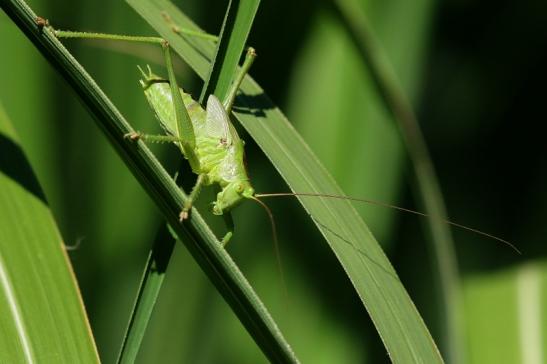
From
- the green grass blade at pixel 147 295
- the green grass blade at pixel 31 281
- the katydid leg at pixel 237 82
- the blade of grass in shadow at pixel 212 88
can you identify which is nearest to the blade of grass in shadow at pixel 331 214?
the katydid leg at pixel 237 82

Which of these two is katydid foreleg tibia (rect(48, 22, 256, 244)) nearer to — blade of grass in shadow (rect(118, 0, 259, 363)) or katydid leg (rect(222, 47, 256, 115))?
katydid leg (rect(222, 47, 256, 115))

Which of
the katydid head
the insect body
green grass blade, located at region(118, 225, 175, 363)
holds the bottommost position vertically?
green grass blade, located at region(118, 225, 175, 363)

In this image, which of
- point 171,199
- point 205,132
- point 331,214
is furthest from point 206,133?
point 171,199

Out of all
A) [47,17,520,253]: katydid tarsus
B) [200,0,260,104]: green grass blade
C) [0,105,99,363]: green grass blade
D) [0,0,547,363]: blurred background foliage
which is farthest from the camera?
[0,0,547,363]: blurred background foliage

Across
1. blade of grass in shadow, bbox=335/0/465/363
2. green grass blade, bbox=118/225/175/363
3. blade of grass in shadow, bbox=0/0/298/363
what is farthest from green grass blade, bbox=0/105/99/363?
blade of grass in shadow, bbox=335/0/465/363

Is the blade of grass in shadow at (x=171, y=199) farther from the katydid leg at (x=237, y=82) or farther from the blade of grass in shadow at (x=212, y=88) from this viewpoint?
the katydid leg at (x=237, y=82)

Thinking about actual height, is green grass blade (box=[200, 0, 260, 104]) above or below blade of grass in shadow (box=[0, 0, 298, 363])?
above

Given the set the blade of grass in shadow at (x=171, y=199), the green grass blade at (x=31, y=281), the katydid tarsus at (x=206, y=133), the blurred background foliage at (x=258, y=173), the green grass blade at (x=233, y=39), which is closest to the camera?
the blade of grass in shadow at (x=171, y=199)
